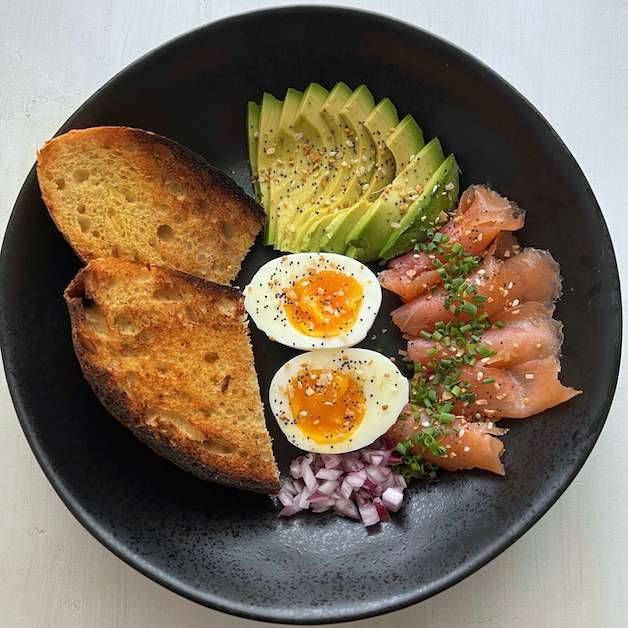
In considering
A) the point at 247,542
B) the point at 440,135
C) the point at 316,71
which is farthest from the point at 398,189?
the point at 247,542

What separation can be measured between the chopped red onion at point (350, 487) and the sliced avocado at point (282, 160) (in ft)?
2.62


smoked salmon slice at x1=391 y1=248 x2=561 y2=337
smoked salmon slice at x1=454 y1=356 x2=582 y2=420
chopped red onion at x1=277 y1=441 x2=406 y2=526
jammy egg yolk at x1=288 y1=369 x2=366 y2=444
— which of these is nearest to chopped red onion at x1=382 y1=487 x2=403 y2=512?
chopped red onion at x1=277 y1=441 x2=406 y2=526

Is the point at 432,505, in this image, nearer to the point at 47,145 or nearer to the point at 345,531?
the point at 345,531

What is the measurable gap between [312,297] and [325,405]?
0.36m

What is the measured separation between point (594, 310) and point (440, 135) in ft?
2.61

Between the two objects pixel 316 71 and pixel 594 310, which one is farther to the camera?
pixel 316 71

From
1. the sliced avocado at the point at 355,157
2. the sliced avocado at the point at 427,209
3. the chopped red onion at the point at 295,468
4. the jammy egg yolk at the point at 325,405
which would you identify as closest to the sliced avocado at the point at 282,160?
the sliced avocado at the point at 355,157

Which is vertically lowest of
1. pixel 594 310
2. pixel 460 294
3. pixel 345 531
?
pixel 345 531

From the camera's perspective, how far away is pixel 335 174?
2953mm

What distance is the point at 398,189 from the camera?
286 centimetres

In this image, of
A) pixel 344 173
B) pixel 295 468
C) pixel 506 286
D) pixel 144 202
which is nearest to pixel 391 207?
pixel 344 173

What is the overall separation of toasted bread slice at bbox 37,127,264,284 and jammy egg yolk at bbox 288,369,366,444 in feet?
1.51

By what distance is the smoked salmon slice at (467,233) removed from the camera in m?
2.83

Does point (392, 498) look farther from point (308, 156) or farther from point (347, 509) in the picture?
point (308, 156)
